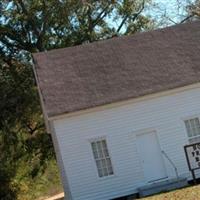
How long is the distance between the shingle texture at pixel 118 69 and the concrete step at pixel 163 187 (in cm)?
391

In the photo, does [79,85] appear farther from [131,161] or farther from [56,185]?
[56,185]

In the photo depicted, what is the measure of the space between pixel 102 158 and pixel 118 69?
4625mm

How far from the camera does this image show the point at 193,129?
27.0m

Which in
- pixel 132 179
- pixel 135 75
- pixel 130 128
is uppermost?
pixel 135 75

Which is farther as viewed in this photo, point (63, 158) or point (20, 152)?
point (20, 152)

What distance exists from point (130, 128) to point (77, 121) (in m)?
2.29

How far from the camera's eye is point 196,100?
27172mm

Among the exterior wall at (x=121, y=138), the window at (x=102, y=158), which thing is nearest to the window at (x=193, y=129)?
the exterior wall at (x=121, y=138)

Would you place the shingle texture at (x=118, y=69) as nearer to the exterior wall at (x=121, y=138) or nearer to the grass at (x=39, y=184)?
the exterior wall at (x=121, y=138)

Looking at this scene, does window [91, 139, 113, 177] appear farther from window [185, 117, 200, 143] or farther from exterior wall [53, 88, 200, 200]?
window [185, 117, 200, 143]

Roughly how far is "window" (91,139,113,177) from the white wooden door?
1437 mm

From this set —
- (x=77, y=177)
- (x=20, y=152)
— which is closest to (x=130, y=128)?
(x=77, y=177)

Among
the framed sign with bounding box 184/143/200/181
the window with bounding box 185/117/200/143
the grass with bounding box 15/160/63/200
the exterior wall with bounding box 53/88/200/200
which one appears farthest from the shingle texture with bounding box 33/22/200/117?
the grass with bounding box 15/160/63/200

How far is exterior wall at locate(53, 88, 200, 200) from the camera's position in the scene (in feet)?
84.5
